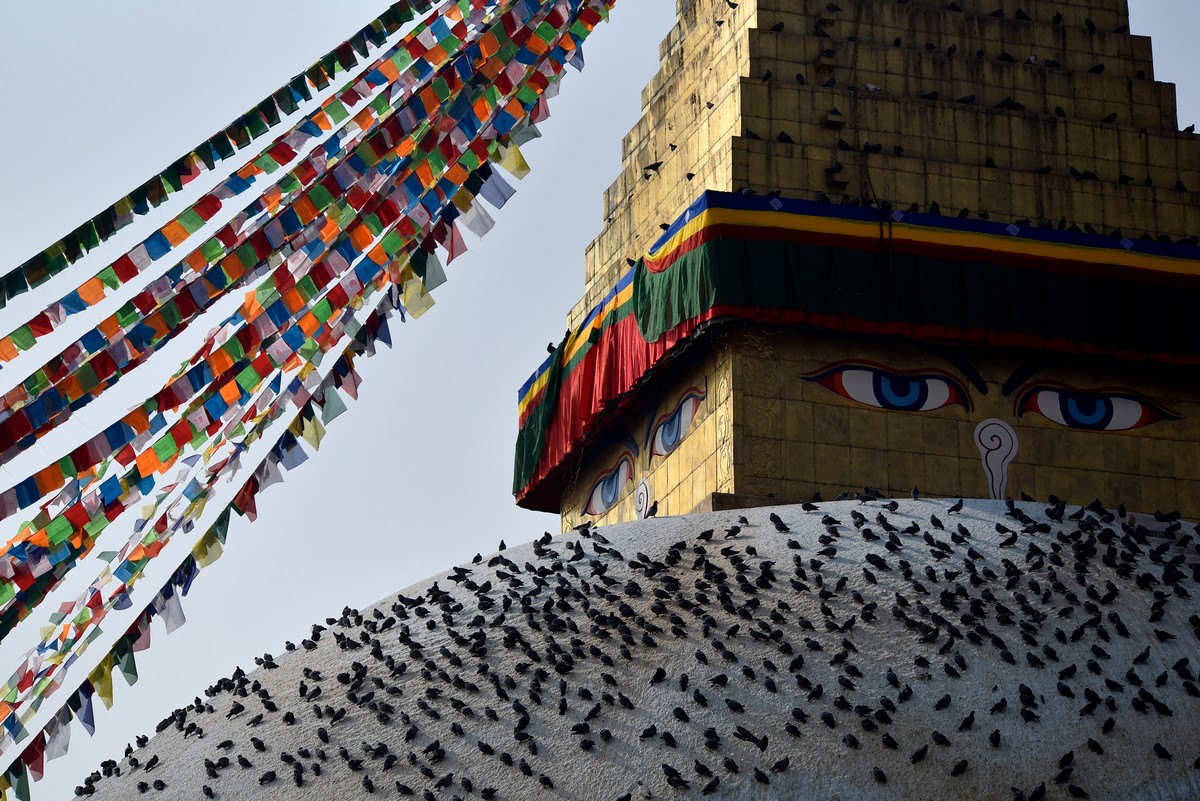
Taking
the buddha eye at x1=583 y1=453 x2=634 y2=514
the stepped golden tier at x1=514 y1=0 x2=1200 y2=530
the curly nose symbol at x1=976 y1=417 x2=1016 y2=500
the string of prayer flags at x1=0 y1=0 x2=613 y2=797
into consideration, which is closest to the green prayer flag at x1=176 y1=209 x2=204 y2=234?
the string of prayer flags at x1=0 y1=0 x2=613 y2=797

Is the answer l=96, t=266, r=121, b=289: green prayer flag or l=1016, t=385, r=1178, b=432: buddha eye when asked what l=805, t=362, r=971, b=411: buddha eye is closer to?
l=1016, t=385, r=1178, b=432: buddha eye

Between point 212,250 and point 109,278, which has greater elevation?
point 212,250

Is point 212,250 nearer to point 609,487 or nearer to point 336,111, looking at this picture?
point 336,111

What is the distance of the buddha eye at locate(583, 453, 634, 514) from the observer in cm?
1485

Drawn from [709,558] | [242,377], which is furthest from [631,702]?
[242,377]

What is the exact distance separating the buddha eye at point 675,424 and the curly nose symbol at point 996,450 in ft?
6.48

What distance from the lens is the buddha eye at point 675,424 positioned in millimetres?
13758

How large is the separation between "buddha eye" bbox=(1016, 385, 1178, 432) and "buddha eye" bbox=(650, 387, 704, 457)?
2.27 meters

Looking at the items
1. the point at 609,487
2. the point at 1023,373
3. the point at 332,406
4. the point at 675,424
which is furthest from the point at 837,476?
the point at 332,406

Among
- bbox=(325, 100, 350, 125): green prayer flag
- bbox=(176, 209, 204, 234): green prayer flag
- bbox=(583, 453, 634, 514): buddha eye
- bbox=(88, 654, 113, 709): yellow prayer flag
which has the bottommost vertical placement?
bbox=(88, 654, 113, 709): yellow prayer flag

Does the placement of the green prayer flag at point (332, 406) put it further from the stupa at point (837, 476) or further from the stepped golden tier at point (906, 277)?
the stepped golden tier at point (906, 277)

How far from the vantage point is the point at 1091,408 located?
44.9 feet

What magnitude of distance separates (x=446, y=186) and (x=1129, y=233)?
5.95m

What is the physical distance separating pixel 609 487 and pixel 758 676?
6161mm
